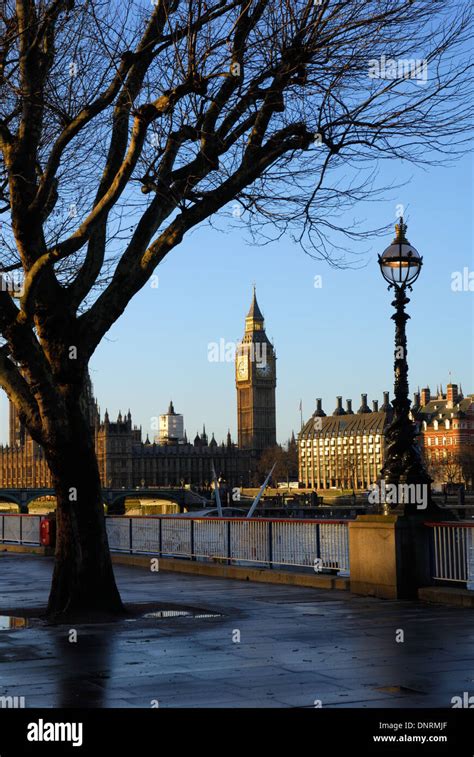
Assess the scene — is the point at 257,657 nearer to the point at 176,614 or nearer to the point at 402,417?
the point at 176,614

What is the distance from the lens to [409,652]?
995 cm

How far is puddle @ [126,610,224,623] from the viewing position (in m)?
13.2

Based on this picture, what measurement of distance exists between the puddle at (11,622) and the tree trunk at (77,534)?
1.36ft

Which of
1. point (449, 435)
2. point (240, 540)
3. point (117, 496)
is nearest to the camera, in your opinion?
point (240, 540)

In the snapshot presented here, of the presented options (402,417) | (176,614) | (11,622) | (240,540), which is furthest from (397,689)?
(240,540)

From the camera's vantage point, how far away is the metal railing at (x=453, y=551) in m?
14.4

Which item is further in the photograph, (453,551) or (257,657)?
(453,551)

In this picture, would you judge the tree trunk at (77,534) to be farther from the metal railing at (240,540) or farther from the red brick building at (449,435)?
the red brick building at (449,435)

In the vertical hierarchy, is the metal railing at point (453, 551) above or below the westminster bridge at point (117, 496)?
above

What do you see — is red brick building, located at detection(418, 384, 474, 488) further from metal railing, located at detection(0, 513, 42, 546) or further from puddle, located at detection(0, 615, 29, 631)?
puddle, located at detection(0, 615, 29, 631)

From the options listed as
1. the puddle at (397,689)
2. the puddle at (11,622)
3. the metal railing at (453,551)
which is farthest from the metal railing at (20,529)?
the puddle at (397,689)

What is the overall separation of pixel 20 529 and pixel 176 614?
1933 cm

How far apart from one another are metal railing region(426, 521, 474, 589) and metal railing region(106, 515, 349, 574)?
8.86 feet

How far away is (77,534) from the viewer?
13.6 m
